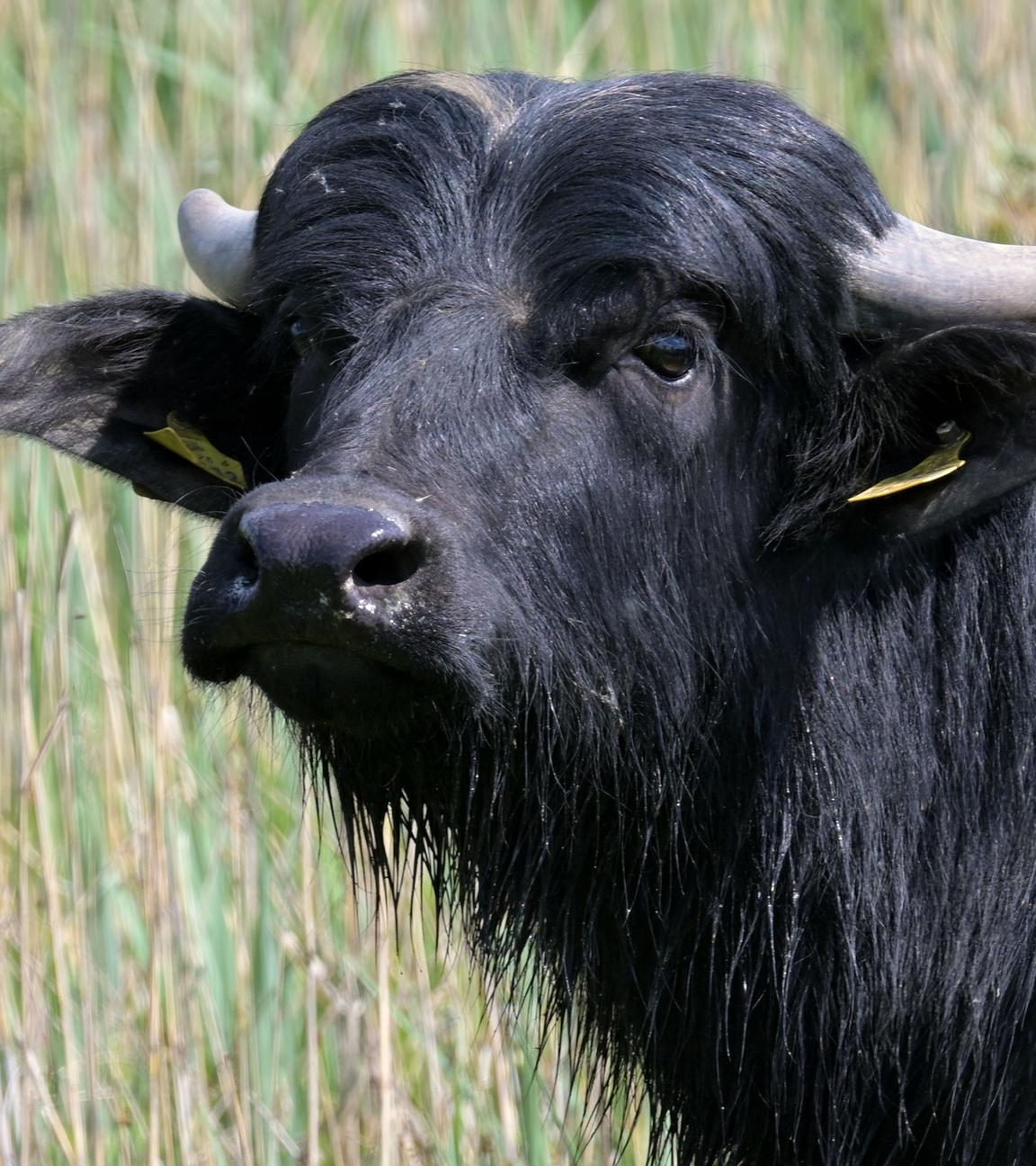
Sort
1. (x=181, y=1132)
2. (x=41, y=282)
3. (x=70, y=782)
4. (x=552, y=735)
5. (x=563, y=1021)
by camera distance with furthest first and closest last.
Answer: (x=41, y=282), (x=70, y=782), (x=181, y=1132), (x=563, y=1021), (x=552, y=735)

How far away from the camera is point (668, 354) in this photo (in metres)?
2.78

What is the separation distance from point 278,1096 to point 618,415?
A: 227cm

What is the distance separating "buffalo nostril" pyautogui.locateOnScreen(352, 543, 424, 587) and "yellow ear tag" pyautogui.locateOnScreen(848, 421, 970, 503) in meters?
0.83

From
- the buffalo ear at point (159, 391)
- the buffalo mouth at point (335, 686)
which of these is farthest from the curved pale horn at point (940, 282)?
the buffalo ear at point (159, 391)

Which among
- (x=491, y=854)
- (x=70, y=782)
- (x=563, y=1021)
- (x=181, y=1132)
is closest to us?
(x=491, y=854)

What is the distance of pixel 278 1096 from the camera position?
13.7 feet

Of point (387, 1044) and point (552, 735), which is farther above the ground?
point (552, 735)

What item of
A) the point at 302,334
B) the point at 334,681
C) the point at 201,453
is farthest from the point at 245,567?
the point at 201,453

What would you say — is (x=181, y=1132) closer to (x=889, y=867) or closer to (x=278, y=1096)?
(x=278, y=1096)

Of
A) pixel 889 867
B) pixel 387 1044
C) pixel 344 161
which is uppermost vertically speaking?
pixel 344 161

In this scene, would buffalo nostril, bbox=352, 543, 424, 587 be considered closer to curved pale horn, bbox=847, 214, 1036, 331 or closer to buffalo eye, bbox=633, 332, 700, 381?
buffalo eye, bbox=633, 332, 700, 381

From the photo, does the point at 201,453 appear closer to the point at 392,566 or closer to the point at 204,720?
the point at 392,566

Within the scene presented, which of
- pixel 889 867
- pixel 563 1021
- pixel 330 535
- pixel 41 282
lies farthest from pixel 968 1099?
pixel 41 282

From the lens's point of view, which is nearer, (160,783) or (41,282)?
(160,783)
